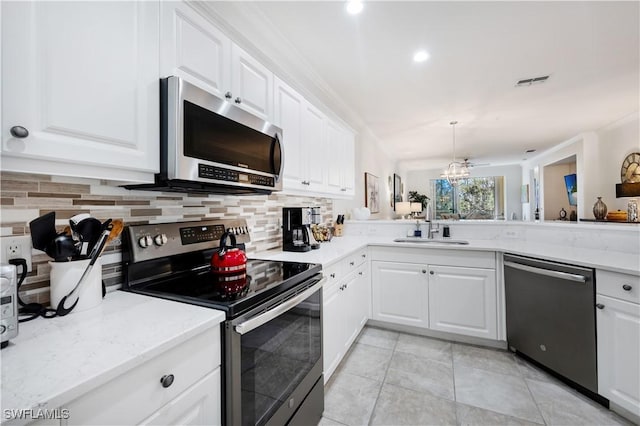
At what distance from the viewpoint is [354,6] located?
1746mm

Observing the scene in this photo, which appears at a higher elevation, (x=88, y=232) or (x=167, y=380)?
(x=88, y=232)

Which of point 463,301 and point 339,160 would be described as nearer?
point 463,301

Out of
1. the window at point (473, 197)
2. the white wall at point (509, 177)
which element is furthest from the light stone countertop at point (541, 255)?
the white wall at point (509, 177)

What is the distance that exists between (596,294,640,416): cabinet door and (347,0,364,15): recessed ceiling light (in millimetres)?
2298

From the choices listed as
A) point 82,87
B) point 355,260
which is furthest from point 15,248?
point 355,260

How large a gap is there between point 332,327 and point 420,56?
7.58 ft

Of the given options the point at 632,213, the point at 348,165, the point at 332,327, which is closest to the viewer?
the point at 332,327

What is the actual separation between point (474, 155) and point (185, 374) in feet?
25.3

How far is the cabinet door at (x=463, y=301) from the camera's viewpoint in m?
2.35

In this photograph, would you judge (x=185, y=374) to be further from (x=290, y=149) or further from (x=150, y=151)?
(x=290, y=149)

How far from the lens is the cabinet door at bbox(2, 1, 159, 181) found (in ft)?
2.34

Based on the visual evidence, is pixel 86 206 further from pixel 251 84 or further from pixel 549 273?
pixel 549 273

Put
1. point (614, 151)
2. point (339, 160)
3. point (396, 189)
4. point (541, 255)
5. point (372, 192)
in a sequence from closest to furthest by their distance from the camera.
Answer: point (541, 255) → point (339, 160) → point (614, 151) → point (372, 192) → point (396, 189)

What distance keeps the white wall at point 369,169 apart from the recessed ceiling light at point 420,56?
1.65 m
